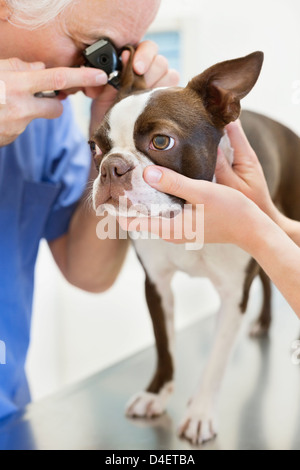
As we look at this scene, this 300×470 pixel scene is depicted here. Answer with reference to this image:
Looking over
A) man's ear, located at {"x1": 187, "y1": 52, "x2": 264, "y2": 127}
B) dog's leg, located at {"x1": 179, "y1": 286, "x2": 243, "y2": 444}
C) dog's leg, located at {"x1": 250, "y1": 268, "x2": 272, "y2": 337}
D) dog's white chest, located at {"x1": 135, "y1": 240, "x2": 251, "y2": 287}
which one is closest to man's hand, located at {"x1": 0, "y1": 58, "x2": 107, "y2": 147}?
man's ear, located at {"x1": 187, "y1": 52, "x2": 264, "y2": 127}

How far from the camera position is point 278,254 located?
68 cm

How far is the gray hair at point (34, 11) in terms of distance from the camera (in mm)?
726

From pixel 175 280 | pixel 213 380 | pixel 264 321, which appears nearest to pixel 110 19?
pixel 213 380

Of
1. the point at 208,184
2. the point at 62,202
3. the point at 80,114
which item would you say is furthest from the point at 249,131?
the point at 80,114

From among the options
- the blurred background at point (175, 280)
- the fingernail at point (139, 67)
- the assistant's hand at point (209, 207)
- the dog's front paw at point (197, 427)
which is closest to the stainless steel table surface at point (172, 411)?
the dog's front paw at point (197, 427)

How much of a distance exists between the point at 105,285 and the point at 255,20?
586 mm

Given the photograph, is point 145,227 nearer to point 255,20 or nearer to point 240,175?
point 240,175

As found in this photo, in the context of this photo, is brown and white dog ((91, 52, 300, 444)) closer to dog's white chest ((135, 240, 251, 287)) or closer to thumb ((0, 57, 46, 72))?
dog's white chest ((135, 240, 251, 287))

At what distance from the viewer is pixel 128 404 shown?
3.12 ft

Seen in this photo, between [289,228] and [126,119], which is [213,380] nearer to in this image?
[289,228]

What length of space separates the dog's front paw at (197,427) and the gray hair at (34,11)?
1.90ft

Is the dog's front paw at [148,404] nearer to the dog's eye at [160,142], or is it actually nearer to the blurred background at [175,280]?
the blurred background at [175,280]

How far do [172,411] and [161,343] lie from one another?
0.11m

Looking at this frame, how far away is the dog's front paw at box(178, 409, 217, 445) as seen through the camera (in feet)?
2.76
